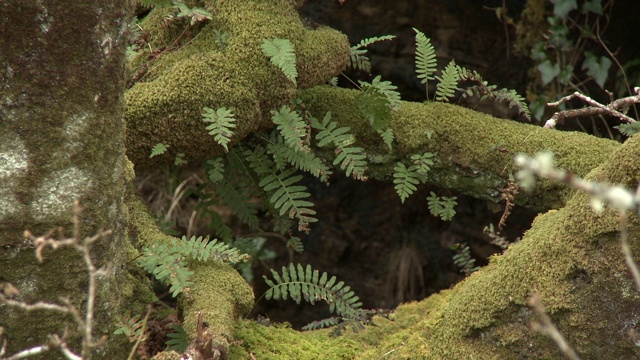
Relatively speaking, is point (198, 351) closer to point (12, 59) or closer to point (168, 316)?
point (168, 316)

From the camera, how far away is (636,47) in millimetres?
5730

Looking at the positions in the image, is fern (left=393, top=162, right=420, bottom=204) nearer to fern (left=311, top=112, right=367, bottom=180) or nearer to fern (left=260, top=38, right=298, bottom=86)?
fern (left=311, top=112, right=367, bottom=180)

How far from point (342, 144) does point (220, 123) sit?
2.67 ft

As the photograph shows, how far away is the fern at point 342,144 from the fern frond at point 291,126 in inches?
6.3

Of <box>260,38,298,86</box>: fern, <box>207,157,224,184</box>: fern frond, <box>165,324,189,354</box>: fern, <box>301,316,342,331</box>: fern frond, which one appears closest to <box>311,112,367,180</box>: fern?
<box>260,38,298,86</box>: fern

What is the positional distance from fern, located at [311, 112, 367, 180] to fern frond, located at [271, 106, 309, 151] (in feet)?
0.53

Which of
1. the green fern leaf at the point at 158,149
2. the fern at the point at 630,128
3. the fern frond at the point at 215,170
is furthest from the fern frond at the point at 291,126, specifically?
the fern at the point at 630,128

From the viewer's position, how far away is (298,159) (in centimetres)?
392

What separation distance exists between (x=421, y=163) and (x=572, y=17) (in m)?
2.56

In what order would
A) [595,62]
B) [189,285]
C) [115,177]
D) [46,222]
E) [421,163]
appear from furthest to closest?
[595,62] → [421,163] → [189,285] → [115,177] → [46,222]

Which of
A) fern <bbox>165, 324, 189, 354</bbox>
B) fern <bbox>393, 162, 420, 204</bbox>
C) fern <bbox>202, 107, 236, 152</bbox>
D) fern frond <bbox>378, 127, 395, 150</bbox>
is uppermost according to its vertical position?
fern <bbox>202, 107, 236, 152</bbox>

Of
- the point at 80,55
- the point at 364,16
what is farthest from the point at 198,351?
the point at 364,16

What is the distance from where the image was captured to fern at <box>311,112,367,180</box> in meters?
3.87

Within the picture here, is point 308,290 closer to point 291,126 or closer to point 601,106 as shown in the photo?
point 291,126
